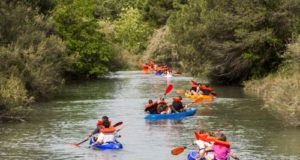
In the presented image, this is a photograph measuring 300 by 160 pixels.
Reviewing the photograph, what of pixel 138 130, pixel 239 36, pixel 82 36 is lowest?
pixel 138 130

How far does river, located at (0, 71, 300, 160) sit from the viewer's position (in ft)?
→ 75.7

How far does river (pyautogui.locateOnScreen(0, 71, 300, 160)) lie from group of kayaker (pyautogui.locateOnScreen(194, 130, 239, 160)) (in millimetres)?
1481

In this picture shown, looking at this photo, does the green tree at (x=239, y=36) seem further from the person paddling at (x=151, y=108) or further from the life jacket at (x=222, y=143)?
the life jacket at (x=222, y=143)

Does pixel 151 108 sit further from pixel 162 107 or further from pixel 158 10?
pixel 158 10

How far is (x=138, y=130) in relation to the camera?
28.6 m

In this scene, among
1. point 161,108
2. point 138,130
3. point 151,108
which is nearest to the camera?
point 138,130

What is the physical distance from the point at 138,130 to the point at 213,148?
9168 mm

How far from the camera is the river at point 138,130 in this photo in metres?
23.1

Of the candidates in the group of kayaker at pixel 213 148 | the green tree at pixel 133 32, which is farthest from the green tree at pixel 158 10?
the group of kayaker at pixel 213 148

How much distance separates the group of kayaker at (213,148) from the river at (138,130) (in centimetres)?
148

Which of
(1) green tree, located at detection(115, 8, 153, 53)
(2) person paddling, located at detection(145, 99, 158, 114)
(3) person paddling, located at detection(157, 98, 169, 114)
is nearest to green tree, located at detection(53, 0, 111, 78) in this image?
(3) person paddling, located at detection(157, 98, 169, 114)

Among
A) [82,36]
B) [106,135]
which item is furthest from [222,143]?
[82,36]

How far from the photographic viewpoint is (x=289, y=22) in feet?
142

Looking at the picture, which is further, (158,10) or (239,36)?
(158,10)
